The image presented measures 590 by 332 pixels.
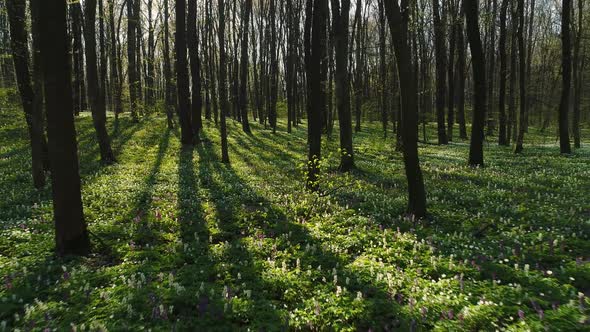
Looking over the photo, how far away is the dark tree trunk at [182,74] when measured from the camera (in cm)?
2653

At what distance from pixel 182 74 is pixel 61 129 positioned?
69.0ft

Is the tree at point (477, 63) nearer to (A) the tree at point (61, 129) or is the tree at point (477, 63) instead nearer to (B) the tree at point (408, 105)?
(B) the tree at point (408, 105)

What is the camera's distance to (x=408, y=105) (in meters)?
10.8

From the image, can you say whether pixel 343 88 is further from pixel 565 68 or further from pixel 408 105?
pixel 565 68

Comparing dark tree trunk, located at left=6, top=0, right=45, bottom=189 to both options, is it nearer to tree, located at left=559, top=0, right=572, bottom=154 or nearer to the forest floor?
the forest floor

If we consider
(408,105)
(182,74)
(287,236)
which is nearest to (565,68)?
(408,105)

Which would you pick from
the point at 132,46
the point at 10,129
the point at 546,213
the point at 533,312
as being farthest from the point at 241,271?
the point at 132,46

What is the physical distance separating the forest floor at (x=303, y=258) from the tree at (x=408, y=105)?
2.58 ft

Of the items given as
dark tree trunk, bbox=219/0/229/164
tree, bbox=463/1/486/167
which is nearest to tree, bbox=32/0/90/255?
dark tree trunk, bbox=219/0/229/164

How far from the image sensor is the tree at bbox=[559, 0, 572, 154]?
80.7 feet

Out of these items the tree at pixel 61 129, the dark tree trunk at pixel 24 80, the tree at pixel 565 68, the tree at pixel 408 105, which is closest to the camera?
the tree at pixel 61 129

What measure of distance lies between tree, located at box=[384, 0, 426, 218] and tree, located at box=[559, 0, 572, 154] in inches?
795

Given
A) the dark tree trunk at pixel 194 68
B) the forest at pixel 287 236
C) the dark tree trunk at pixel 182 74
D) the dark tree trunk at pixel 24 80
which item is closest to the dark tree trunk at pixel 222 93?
the forest at pixel 287 236

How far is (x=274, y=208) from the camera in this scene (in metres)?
12.7
